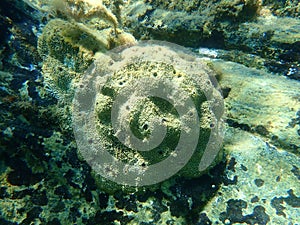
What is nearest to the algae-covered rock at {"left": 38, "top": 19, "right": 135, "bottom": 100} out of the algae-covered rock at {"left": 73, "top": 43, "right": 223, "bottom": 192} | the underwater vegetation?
the underwater vegetation

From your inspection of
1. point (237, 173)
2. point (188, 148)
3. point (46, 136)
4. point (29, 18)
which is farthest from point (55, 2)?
point (237, 173)

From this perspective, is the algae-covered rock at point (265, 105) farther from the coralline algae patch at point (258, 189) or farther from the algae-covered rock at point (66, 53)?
the algae-covered rock at point (66, 53)

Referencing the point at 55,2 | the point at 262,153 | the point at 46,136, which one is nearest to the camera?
the point at 46,136

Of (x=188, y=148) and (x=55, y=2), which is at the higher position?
(x=55, y=2)

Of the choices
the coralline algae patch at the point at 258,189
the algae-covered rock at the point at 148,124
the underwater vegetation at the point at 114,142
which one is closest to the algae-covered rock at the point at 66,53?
the underwater vegetation at the point at 114,142

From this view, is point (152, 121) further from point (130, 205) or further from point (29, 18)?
point (29, 18)

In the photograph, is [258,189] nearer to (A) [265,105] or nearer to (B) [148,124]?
(A) [265,105]

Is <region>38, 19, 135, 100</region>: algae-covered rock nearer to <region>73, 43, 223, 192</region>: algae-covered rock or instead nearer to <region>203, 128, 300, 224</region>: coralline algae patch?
<region>73, 43, 223, 192</region>: algae-covered rock
